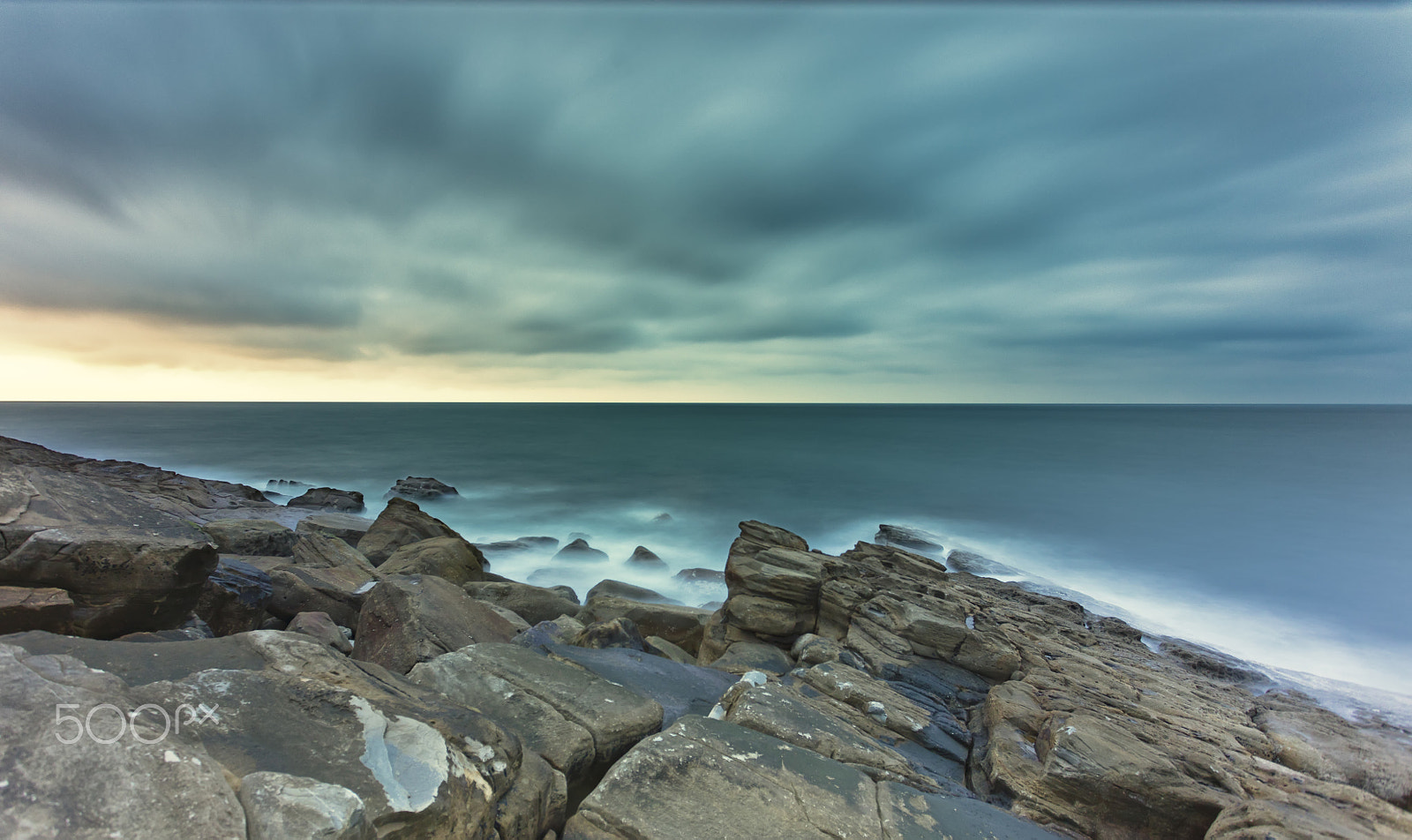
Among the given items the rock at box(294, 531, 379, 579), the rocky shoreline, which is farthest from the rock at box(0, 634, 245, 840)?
the rock at box(294, 531, 379, 579)

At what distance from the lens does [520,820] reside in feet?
11.1

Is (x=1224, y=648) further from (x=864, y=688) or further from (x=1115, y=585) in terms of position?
(x=864, y=688)

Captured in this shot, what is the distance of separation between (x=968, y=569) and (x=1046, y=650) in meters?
8.93

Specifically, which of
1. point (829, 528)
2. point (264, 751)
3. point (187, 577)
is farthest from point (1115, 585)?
point (187, 577)

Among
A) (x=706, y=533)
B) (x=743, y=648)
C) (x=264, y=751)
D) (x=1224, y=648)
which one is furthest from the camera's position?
(x=706, y=533)

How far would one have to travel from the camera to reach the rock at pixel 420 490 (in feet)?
90.6

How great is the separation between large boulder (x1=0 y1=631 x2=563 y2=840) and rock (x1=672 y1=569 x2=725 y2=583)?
12.8m

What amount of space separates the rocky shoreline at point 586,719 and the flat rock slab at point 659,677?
5cm

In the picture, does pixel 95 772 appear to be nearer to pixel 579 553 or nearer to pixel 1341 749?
pixel 1341 749

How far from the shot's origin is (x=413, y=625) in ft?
19.9

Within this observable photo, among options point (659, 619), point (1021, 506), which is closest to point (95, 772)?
point (659, 619)

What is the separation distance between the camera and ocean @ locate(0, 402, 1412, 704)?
568 inches

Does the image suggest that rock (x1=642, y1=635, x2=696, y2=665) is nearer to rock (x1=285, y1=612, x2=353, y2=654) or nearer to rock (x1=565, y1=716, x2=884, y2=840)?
rock (x1=285, y1=612, x2=353, y2=654)

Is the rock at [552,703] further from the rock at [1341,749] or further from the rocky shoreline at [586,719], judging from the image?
the rock at [1341,749]
